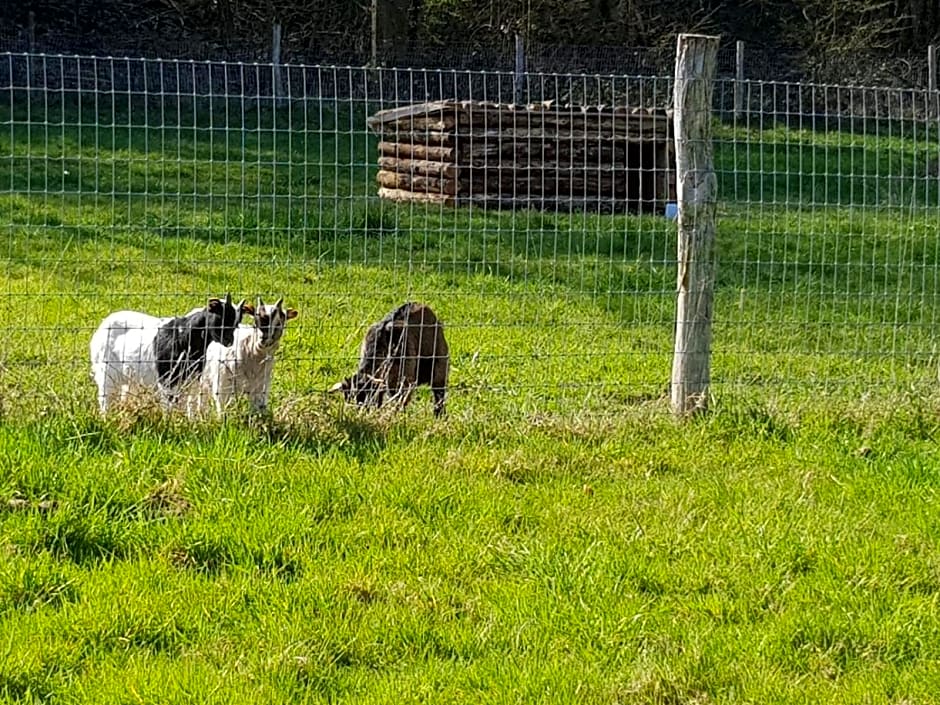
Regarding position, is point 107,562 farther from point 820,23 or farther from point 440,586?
point 820,23

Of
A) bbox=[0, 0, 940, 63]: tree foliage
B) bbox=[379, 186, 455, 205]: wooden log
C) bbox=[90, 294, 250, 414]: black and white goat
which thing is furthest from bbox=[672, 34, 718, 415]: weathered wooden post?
bbox=[0, 0, 940, 63]: tree foliage

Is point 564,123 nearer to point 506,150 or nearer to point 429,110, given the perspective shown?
point 506,150

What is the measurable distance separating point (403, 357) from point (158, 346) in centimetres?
134

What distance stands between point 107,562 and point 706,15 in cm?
3105

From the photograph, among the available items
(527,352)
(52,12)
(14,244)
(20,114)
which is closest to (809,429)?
(527,352)

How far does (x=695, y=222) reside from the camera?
6.91m

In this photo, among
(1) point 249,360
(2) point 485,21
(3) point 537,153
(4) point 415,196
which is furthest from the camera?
(2) point 485,21

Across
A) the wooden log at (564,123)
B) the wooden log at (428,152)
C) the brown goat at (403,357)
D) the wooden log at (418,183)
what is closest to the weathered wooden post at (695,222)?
the brown goat at (403,357)

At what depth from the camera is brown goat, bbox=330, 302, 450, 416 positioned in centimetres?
719

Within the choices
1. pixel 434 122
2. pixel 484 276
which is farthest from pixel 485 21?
pixel 484 276

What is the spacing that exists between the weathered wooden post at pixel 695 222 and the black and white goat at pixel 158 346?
8.06 ft

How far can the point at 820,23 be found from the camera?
31.7 meters

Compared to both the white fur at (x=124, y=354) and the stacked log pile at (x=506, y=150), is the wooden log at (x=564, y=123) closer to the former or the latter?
the stacked log pile at (x=506, y=150)

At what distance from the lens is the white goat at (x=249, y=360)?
6.87 metres
